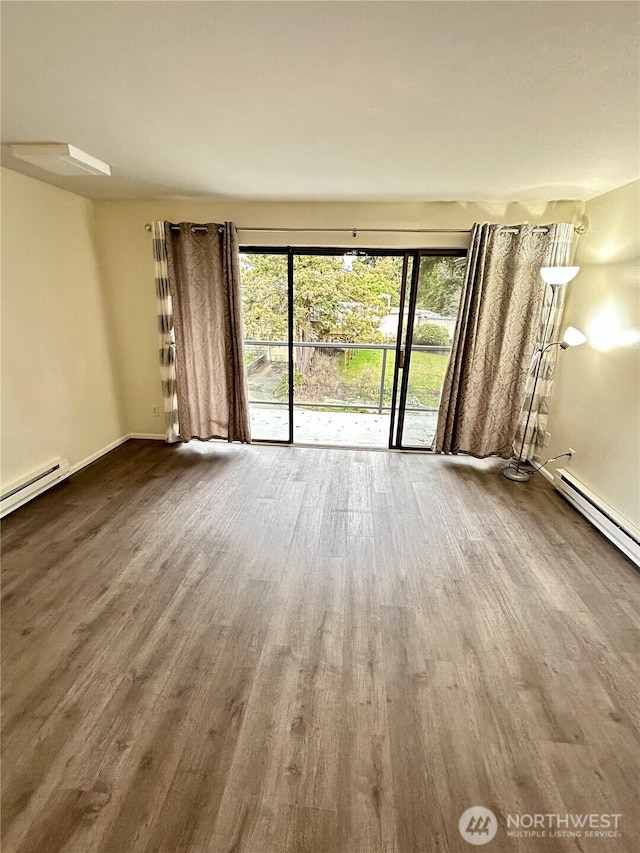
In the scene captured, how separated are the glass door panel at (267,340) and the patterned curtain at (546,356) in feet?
7.55

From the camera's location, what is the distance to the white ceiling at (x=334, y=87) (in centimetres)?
112

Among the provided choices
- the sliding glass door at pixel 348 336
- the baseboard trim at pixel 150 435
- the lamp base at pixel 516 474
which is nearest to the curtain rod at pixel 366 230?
the sliding glass door at pixel 348 336

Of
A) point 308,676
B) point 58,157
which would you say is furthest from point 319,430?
point 58,157

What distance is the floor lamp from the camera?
2947 millimetres

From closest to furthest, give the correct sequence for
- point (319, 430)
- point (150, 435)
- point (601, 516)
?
1. point (601, 516)
2. point (150, 435)
3. point (319, 430)

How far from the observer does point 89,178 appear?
2797 mm

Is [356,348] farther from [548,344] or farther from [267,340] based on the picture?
[548,344]

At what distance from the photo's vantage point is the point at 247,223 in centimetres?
353

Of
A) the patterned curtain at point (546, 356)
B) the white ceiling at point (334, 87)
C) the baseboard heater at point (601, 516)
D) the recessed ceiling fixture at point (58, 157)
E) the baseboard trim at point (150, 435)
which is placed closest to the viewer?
the white ceiling at point (334, 87)

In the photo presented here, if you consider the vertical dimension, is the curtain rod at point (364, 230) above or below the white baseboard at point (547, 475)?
above

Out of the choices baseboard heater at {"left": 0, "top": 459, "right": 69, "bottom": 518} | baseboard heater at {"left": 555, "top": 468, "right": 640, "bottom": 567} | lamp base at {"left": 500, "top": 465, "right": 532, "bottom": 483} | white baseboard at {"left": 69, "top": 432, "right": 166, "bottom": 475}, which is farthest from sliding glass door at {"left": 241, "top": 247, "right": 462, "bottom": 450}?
baseboard heater at {"left": 0, "top": 459, "right": 69, "bottom": 518}

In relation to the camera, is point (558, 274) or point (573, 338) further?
point (573, 338)

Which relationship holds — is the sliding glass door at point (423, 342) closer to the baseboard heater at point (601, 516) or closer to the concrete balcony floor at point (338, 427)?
the concrete balcony floor at point (338, 427)

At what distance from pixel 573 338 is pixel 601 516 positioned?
1380mm
